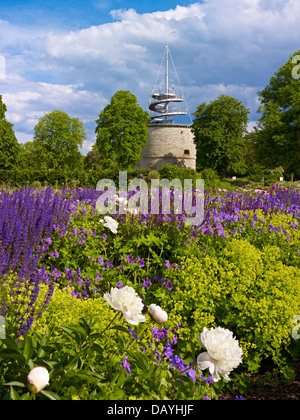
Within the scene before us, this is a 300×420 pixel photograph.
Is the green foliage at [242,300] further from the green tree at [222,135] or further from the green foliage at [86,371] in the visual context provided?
the green tree at [222,135]

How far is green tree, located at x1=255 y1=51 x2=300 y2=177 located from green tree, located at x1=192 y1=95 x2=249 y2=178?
4140 mm

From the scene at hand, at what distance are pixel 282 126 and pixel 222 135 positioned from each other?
7116mm

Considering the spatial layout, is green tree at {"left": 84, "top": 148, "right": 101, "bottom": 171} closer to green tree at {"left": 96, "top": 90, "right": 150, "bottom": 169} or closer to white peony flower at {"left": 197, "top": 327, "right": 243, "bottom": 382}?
green tree at {"left": 96, "top": 90, "right": 150, "bottom": 169}

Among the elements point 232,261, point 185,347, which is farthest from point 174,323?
point 232,261

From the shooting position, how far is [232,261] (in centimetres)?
410

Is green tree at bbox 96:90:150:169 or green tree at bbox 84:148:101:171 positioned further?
green tree at bbox 84:148:101:171

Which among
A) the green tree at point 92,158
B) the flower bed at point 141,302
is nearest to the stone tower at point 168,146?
the green tree at point 92,158

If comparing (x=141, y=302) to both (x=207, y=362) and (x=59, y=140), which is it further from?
(x=59, y=140)

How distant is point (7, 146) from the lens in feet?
98.1

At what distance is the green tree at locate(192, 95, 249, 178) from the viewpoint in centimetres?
3550

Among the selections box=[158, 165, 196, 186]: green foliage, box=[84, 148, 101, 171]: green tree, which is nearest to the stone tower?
box=[84, 148, 101, 171]: green tree

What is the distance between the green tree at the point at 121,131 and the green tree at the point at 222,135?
5.67m

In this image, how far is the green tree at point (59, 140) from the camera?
140 feet
